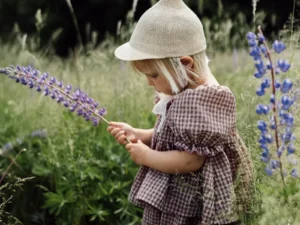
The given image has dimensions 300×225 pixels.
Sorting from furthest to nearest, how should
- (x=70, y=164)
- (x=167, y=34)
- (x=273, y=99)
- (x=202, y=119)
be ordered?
(x=70, y=164) → (x=167, y=34) → (x=202, y=119) → (x=273, y=99)

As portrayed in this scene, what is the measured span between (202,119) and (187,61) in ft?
0.99

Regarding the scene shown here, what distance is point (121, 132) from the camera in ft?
10.9

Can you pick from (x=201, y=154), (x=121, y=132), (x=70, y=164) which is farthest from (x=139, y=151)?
(x=70, y=164)

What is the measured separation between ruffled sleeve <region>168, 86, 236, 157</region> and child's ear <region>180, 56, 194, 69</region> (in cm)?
15

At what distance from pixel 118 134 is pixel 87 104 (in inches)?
7.5

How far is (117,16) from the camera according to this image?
48.9 ft

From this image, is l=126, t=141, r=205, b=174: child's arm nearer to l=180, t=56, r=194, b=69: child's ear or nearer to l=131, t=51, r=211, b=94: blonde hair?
l=131, t=51, r=211, b=94: blonde hair

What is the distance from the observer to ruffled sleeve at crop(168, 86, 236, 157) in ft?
10.0

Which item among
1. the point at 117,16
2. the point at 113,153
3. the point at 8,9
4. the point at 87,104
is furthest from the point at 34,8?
the point at 87,104


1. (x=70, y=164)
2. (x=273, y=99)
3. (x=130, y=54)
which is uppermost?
(x=130, y=54)

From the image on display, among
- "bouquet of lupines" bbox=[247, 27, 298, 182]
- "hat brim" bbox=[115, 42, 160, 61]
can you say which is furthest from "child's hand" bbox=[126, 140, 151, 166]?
"bouquet of lupines" bbox=[247, 27, 298, 182]

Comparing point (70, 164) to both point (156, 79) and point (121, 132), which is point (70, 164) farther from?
point (156, 79)

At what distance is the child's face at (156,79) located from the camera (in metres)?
3.19

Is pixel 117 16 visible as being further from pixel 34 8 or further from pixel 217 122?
pixel 217 122
